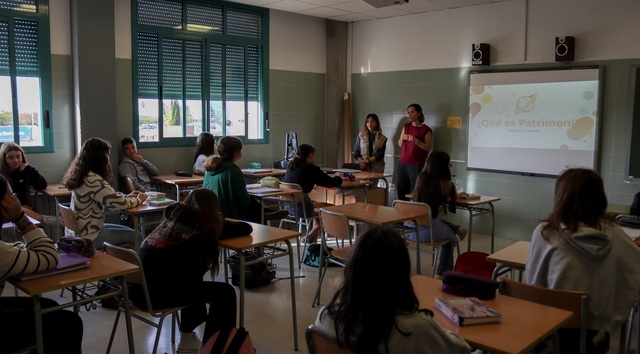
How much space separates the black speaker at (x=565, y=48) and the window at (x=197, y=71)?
3.79 m

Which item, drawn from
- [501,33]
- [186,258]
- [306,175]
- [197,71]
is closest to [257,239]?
[186,258]

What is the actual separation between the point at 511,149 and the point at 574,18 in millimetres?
1644

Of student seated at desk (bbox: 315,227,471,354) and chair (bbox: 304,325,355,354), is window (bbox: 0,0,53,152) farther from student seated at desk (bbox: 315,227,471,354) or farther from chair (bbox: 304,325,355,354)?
student seated at desk (bbox: 315,227,471,354)

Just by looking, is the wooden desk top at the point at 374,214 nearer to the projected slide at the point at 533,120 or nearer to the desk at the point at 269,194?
the desk at the point at 269,194

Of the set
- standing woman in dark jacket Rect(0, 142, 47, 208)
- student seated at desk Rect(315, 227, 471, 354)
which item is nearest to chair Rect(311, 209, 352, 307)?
student seated at desk Rect(315, 227, 471, 354)

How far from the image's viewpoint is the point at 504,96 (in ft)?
22.9

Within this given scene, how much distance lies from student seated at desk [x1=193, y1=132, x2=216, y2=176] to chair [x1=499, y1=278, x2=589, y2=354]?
494cm

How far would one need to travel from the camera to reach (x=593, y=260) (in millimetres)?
2520

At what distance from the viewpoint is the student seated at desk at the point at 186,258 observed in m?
3.03

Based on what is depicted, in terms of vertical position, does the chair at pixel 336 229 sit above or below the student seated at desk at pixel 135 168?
below

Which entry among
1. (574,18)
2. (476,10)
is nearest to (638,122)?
(574,18)

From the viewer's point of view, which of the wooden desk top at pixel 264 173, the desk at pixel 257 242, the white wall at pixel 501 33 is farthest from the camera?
the wooden desk top at pixel 264 173

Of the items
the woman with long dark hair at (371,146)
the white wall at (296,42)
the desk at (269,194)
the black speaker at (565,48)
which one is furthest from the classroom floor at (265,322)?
the white wall at (296,42)

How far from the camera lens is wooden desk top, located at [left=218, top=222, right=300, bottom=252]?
3.28 meters
